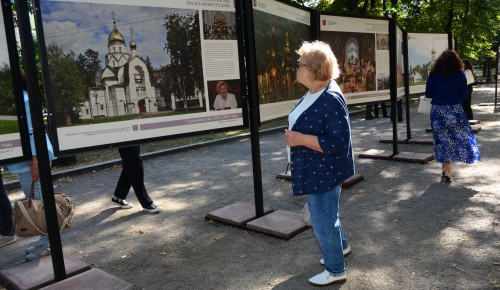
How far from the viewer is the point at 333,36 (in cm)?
636

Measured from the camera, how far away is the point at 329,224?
3.21 metres

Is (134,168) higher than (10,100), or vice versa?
(10,100)

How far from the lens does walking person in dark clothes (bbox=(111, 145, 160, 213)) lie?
5.28m

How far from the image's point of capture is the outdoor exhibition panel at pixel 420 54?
9070 mm

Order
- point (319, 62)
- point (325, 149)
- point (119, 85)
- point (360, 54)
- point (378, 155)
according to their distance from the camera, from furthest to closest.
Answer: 1. point (378, 155)
2. point (360, 54)
3. point (119, 85)
4. point (319, 62)
5. point (325, 149)

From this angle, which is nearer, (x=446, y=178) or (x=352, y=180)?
(x=446, y=178)

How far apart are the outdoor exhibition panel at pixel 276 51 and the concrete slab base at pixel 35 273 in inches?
98.6

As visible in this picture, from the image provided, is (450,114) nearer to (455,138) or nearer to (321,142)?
(455,138)

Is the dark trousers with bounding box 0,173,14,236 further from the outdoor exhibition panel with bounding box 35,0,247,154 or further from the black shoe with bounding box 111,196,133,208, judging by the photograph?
the outdoor exhibition panel with bounding box 35,0,247,154

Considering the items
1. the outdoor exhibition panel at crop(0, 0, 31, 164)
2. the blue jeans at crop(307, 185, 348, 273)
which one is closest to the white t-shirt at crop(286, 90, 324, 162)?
the blue jeans at crop(307, 185, 348, 273)

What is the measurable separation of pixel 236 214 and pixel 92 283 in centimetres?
201

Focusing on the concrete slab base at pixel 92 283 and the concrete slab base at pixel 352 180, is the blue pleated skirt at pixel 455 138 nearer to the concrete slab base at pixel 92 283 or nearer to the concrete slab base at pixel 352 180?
the concrete slab base at pixel 352 180

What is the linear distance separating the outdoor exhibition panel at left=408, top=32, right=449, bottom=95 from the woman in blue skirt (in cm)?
289

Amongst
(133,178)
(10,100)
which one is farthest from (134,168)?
(10,100)
